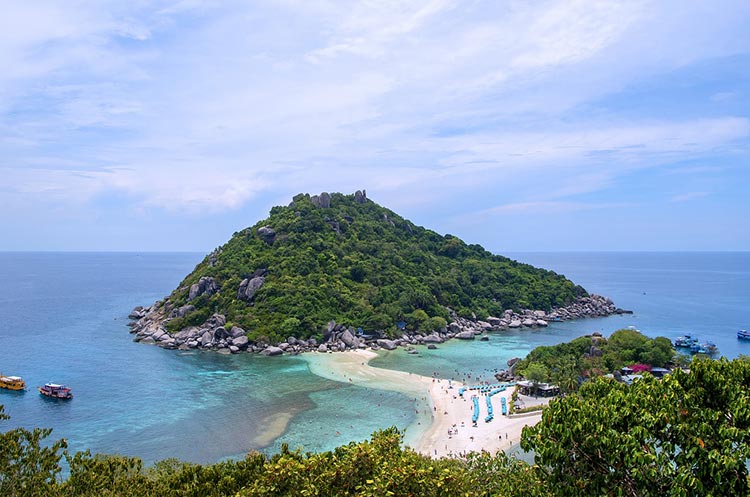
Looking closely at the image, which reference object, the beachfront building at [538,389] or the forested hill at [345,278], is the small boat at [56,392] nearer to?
the forested hill at [345,278]

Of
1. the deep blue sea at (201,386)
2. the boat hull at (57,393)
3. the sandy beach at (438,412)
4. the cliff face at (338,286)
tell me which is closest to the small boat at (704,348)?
the deep blue sea at (201,386)

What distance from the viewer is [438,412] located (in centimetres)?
4372

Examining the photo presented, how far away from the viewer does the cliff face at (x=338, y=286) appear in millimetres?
72250

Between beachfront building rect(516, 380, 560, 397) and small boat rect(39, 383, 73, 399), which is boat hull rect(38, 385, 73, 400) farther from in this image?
beachfront building rect(516, 380, 560, 397)

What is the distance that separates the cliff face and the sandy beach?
36.6ft

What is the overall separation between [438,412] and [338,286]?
42346mm

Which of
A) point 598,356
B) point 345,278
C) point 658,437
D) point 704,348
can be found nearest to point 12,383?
point 345,278

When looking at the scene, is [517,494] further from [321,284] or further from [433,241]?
[433,241]

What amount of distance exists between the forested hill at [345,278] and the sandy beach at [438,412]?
13.7m

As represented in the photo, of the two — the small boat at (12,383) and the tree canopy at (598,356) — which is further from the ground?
the tree canopy at (598,356)

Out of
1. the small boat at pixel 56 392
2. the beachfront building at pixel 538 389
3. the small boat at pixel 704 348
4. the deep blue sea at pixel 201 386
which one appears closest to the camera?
the deep blue sea at pixel 201 386

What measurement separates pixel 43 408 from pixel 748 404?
5424 cm

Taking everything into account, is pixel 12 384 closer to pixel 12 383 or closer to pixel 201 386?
pixel 12 383

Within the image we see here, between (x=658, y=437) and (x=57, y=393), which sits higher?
(x=658, y=437)
